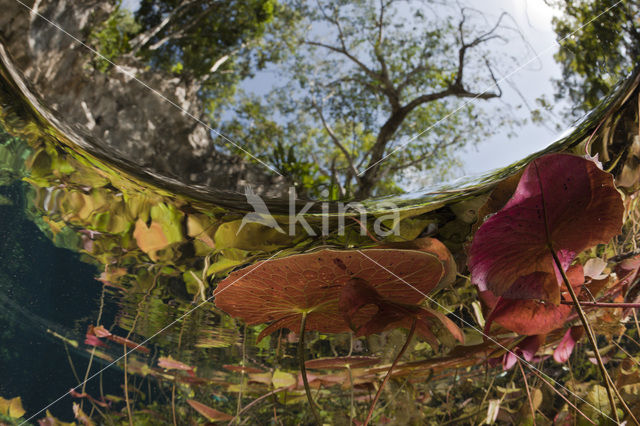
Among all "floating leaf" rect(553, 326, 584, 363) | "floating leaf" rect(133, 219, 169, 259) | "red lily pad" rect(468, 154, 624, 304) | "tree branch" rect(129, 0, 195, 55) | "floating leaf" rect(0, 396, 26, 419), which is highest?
"tree branch" rect(129, 0, 195, 55)

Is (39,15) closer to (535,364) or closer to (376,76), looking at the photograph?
(376,76)

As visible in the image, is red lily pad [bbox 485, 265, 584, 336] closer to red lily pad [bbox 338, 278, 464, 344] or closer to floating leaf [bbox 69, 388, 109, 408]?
red lily pad [bbox 338, 278, 464, 344]

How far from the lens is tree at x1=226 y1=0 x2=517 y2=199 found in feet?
0.53

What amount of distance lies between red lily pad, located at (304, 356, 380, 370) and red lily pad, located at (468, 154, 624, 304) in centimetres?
7

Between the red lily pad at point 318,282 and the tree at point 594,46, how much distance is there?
0.29ft

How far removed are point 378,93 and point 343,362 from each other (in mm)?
107

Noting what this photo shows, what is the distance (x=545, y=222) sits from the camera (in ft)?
0.34

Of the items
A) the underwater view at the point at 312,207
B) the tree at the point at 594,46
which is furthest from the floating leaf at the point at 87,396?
the tree at the point at 594,46

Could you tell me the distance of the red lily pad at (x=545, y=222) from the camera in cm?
10

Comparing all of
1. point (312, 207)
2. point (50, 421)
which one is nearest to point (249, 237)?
point (312, 207)

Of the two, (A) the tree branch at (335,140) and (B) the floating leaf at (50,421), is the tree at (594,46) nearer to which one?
(A) the tree branch at (335,140)

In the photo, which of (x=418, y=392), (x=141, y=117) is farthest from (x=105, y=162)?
(x=418, y=392)
